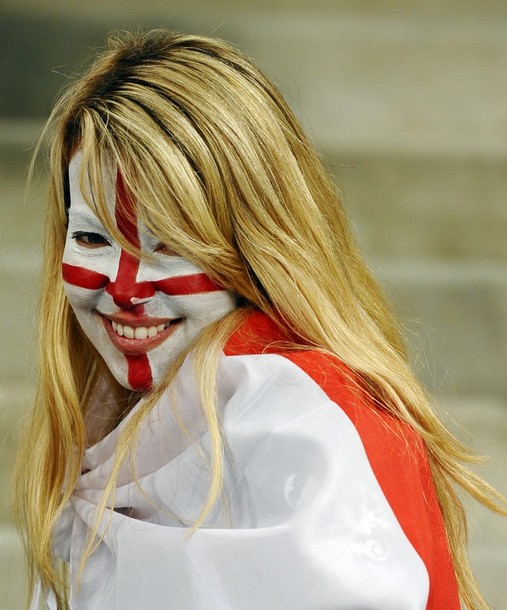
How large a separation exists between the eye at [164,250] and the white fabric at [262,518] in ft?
0.34

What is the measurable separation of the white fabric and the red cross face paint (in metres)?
0.06

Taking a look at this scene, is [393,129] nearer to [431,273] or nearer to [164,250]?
[431,273]

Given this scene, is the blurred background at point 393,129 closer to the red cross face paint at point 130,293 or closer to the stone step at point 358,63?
the stone step at point 358,63

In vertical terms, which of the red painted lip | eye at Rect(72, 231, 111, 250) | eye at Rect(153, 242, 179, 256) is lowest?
the red painted lip

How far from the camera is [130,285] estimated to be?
3.68 ft

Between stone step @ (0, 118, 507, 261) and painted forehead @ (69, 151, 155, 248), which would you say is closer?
painted forehead @ (69, 151, 155, 248)

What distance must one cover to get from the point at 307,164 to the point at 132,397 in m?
0.33

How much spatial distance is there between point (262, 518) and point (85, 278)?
33 cm

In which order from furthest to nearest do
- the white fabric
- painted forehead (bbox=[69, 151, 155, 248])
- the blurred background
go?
the blurred background, painted forehead (bbox=[69, 151, 155, 248]), the white fabric

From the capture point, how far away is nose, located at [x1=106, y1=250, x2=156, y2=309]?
1.12m

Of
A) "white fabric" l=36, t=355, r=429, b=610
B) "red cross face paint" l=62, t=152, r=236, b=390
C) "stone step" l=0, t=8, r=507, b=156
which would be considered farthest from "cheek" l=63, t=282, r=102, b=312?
"stone step" l=0, t=8, r=507, b=156

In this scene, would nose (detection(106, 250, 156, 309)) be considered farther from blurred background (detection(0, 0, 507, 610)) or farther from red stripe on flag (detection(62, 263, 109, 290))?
blurred background (detection(0, 0, 507, 610))

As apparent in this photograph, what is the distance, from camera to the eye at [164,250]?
1.11 m

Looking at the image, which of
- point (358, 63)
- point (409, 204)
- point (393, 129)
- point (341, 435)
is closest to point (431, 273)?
point (409, 204)
